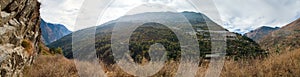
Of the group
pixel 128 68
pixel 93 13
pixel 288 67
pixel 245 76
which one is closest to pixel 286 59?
pixel 288 67

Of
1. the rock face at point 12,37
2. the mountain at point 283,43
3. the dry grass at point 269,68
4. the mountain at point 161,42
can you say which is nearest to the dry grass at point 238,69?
the dry grass at point 269,68

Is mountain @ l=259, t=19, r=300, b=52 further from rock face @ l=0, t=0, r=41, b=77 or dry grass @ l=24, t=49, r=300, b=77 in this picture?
rock face @ l=0, t=0, r=41, b=77

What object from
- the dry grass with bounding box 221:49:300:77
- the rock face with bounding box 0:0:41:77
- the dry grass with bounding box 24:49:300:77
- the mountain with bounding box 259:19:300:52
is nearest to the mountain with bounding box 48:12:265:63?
the mountain with bounding box 259:19:300:52

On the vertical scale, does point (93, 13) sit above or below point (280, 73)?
above

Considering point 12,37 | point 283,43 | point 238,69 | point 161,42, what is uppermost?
point 12,37

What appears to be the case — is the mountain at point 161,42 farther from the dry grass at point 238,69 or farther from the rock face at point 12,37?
the rock face at point 12,37

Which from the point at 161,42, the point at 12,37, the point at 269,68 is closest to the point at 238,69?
the point at 269,68

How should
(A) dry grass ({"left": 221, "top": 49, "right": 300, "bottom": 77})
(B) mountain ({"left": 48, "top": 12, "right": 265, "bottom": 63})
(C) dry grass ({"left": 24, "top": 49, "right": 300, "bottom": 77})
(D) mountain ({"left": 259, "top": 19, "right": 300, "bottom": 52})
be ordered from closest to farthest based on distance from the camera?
(A) dry grass ({"left": 221, "top": 49, "right": 300, "bottom": 77}) < (C) dry grass ({"left": 24, "top": 49, "right": 300, "bottom": 77}) < (D) mountain ({"left": 259, "top": 19, "right": 300, "bottom": 52}) < (B) mountain ({"left": 48, "top": 12, "right": 265, "bottom": 63})

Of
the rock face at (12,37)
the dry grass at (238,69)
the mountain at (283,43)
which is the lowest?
the mountain at (283,43)

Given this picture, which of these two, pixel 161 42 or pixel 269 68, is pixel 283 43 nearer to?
pixel 161 42

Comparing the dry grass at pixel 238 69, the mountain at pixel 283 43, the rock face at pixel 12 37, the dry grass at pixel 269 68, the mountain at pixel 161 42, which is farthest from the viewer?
the mountain at pixel 161 42

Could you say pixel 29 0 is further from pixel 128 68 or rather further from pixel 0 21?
pixel 128 68
